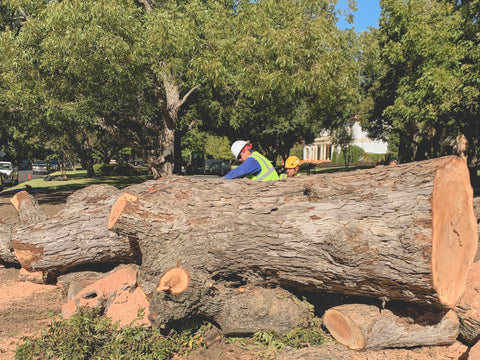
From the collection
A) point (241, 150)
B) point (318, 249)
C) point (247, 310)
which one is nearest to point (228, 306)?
point (247, 310)

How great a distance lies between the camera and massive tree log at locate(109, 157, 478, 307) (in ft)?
11.2

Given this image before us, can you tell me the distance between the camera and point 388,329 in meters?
3.89

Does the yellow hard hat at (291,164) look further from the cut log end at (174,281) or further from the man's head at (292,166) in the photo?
the cut log end at (174,281)

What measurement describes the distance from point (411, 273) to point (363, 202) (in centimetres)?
76

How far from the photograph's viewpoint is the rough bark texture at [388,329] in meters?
3.87

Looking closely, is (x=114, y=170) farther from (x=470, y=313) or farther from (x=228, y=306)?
(x=470, y=313)

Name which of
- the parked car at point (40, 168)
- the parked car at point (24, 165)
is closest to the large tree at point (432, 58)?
the parked car at point (40, 168)

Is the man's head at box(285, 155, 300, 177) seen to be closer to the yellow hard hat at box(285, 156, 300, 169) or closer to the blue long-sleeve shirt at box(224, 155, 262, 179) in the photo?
the yellow hard hat at box(285, 156, 300, 169)

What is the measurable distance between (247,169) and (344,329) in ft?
7.25

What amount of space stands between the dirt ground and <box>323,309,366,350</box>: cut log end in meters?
0.12

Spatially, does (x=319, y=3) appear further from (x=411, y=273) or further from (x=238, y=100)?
(x=411, y=273)

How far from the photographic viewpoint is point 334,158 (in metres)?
52.3

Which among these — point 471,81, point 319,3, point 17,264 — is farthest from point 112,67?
point 471,81

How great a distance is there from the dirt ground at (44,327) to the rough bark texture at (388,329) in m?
0.09
